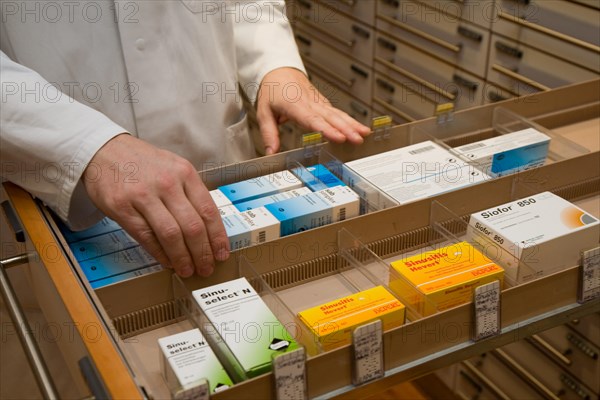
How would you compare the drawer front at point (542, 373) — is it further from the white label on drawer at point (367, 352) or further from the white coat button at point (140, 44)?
→ the white coat button at point (140, 44)

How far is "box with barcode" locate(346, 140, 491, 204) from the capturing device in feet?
4.45

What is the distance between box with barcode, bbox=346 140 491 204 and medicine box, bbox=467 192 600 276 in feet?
0.39

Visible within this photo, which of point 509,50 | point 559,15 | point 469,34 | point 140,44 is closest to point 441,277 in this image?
point 140,44

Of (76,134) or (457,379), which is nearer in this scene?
(76,134)

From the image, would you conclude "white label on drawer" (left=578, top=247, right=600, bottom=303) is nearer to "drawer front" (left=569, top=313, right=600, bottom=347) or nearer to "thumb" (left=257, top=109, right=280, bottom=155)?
"thumb" (left=257, top=109, right=280, bottom=155)

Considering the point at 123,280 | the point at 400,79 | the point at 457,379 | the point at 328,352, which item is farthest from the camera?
the point at 400,79

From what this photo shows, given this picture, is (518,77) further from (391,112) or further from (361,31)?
(361,31)

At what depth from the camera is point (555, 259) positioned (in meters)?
1.22

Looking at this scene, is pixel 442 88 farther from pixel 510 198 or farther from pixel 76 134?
pixel 76 134

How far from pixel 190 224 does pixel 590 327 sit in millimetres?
1411

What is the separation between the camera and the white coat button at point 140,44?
1.49m

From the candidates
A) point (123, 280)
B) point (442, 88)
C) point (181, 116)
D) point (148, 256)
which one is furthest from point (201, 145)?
point (442, 88)

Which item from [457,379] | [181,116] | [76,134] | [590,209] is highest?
[76,134]

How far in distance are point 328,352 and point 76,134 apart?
1.80 feet
